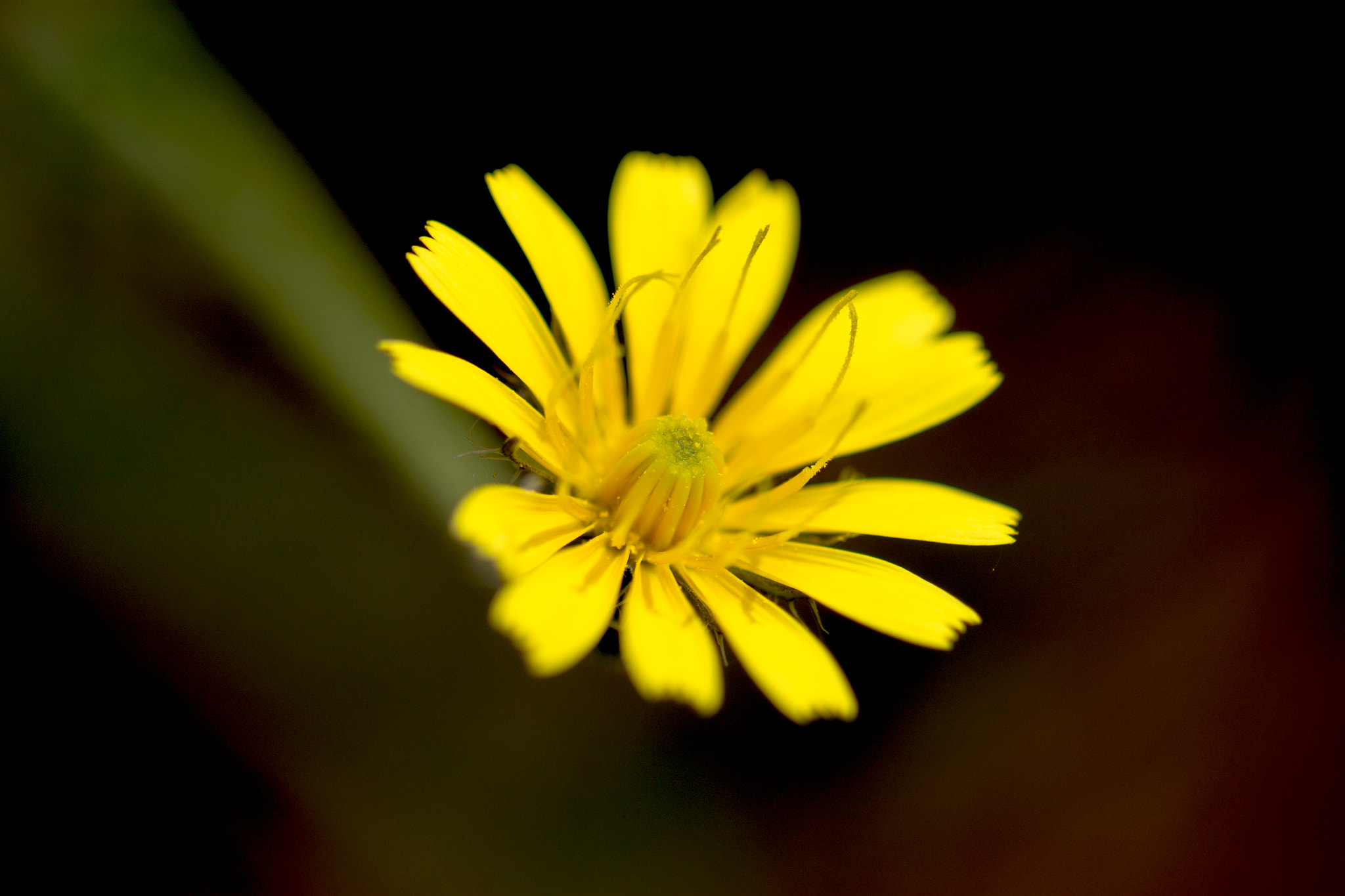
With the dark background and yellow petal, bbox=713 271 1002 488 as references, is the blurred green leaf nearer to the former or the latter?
the dark background

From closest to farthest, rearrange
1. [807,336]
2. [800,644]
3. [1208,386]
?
1. [800,644]
2. [807,336]
3. [1208,386]

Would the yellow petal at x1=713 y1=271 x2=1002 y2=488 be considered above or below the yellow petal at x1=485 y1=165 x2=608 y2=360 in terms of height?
below

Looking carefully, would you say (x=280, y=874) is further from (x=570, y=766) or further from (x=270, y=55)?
(x=270, y=55)

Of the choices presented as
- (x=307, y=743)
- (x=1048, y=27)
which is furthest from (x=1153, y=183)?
(x=307, y=743)

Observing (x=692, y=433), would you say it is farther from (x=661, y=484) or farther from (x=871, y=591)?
(x=871, y=591)

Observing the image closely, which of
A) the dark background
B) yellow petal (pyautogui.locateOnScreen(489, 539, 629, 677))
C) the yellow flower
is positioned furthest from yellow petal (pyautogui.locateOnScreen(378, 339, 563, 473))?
the dark background

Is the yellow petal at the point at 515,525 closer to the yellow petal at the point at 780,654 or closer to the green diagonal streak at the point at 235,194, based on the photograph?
the yellow petal at the point at 780,654

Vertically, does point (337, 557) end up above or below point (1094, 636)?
above
